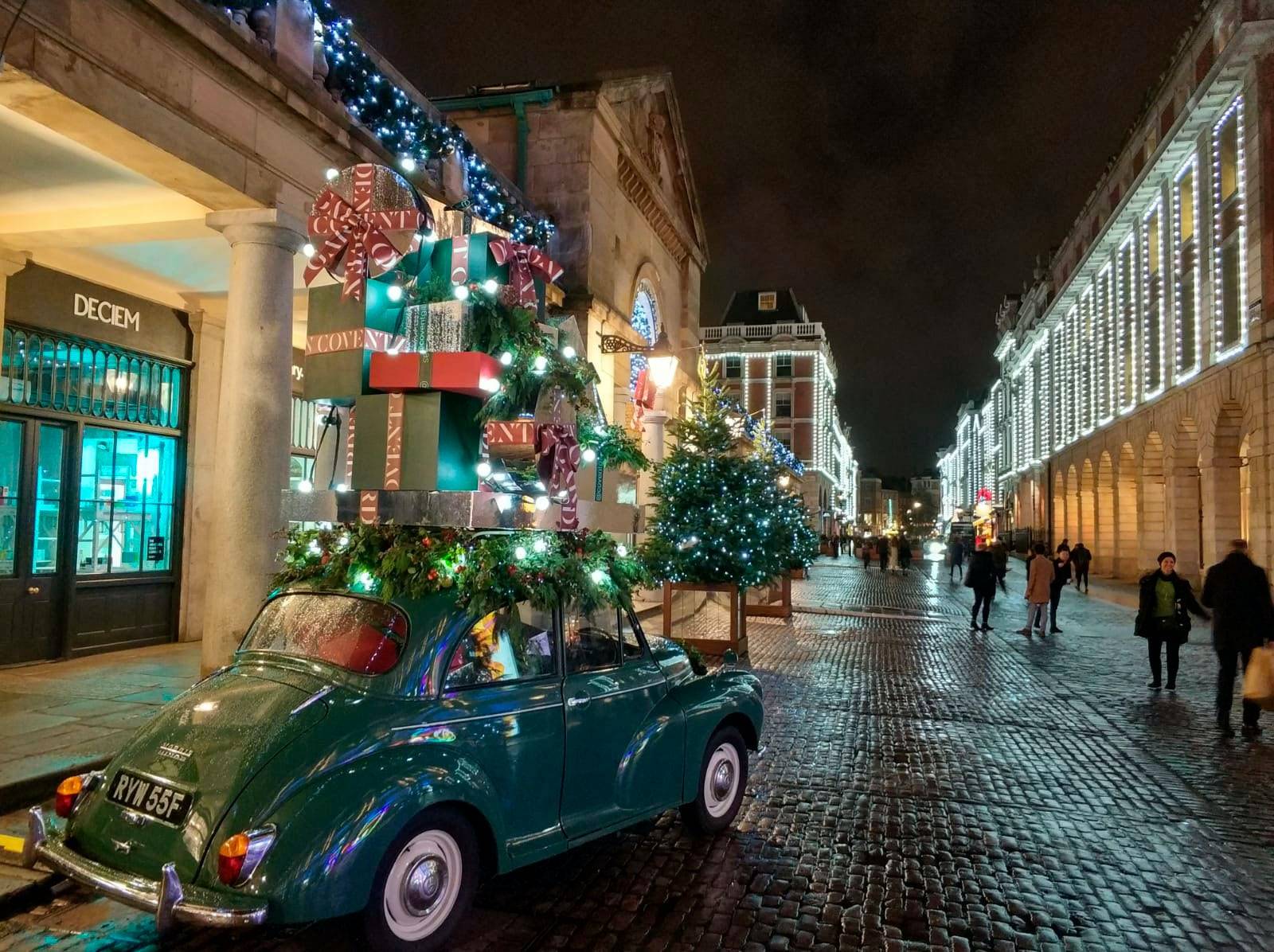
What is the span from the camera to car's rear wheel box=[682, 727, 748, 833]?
5520 mm

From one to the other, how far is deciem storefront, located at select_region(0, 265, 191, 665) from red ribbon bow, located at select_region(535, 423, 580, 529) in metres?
7.33

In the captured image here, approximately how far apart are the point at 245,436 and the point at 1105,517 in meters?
39.6

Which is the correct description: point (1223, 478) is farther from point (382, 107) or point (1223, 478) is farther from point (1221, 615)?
point (382, 107)

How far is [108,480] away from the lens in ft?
35.2

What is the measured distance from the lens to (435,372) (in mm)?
5051

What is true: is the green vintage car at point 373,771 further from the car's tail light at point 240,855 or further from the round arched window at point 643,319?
the round arched window at point 643,319

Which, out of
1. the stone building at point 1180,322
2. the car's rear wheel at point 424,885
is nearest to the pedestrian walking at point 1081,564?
the stone building at point 1180,322

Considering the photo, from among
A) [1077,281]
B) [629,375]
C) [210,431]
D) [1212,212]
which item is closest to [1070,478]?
[1077,281]

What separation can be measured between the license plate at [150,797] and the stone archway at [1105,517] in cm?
4021

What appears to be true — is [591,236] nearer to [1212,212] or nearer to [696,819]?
[696,819]

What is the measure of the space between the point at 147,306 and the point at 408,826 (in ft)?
31.8

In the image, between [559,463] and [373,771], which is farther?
[559,463]

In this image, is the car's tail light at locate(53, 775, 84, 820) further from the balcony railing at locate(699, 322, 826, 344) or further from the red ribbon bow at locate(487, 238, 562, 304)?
the balcony railing at locate(699, 322, 826, 344)

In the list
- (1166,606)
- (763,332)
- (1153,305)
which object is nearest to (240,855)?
(1166,606)
